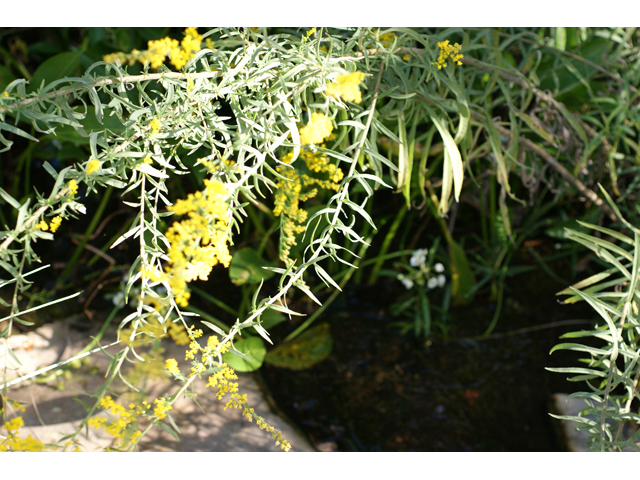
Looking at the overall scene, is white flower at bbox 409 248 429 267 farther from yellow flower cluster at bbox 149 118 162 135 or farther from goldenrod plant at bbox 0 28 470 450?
yellow flower cluster at bbox 149 118 162 135

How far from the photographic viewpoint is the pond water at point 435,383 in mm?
1265

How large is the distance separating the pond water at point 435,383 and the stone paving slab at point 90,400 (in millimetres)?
117

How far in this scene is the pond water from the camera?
4.15 ft

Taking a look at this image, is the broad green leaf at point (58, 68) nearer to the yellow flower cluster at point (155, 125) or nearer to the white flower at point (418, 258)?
the yellow flower cluster at point (155, 125)

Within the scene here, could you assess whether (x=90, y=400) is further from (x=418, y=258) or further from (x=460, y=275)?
(x=460, y=275)

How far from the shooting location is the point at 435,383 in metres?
1.37

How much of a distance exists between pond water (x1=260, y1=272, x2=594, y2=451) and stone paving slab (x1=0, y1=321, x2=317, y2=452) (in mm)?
117

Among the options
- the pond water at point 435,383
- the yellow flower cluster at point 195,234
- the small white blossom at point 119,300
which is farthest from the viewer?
the small white blossom at point 119,300

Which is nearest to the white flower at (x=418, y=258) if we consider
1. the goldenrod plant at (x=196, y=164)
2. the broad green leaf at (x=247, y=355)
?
the broad green leaf at (x=247, y=355)

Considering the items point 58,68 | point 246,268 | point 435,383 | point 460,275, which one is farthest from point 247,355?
point 58,68

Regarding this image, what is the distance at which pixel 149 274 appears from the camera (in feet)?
1.94

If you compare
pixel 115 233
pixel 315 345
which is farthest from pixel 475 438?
pixel 115 233

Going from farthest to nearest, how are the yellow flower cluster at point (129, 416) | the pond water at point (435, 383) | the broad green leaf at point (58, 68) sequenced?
the pond water at point (435, 383), the broad green leaf at point (58, 68), the yellow flower cluster at point (129, 416)

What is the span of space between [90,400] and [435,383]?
98cm
